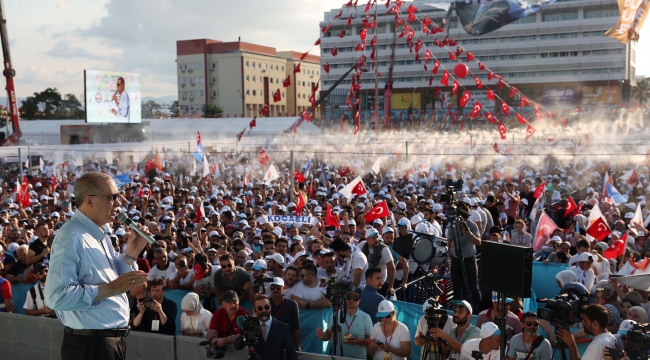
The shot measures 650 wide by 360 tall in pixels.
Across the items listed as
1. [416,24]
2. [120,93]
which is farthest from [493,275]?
[416,24]

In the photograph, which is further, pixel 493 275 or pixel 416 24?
pixel 416 24

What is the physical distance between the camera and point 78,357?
3654mm

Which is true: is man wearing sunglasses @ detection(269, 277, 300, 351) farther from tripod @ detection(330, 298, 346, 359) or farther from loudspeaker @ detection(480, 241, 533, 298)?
loudspeaker @ detection(480, 241, 533, 298)

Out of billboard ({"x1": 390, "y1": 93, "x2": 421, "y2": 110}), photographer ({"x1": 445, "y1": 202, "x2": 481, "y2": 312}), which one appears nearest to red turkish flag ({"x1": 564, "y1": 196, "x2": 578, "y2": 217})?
photographer ({"x1": 445, "y1": 202, "x2": 481, "y2": 312})

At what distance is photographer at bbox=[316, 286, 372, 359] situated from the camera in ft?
22.2

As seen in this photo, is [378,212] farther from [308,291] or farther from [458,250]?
[308,291]

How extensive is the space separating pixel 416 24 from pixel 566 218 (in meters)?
73.6

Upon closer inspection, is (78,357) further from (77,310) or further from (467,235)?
(467,235)

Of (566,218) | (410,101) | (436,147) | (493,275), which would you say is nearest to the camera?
(493,275)

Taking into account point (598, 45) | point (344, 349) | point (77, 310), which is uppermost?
point (598, 45)

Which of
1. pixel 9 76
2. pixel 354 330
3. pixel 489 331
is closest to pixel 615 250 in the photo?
pixel 489 331

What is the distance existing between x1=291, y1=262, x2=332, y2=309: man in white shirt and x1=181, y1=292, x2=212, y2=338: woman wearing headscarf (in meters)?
1.02

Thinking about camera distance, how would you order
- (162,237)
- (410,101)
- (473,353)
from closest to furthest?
(473,353) → (162,237) → (410,101)

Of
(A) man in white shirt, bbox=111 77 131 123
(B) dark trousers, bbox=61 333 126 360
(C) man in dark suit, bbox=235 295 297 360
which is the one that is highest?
(A) man in white shirt, bbox=111 77 131 123
